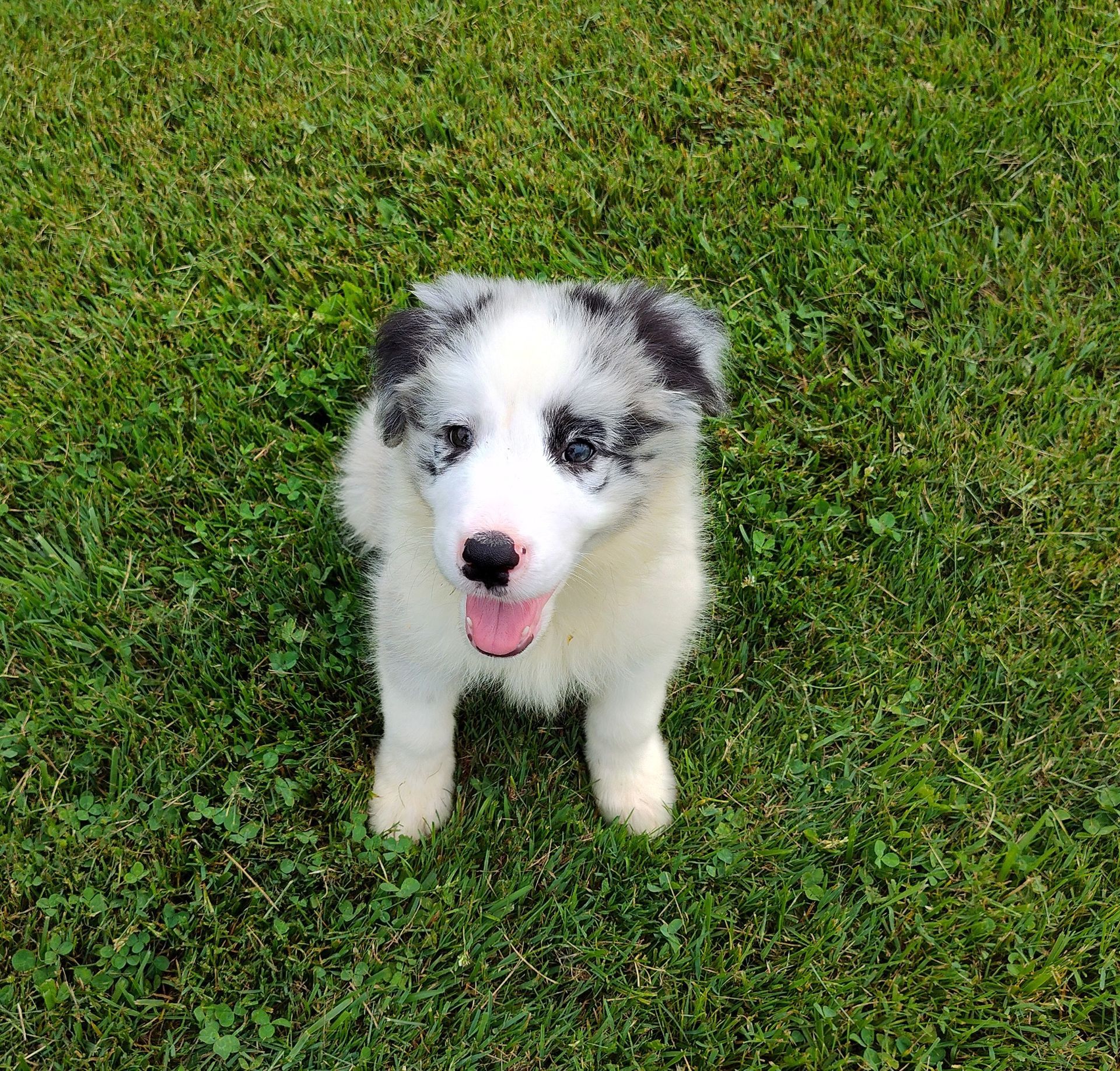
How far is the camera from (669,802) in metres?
2.74

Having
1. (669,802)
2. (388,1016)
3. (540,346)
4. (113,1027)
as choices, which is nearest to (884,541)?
(669,802)

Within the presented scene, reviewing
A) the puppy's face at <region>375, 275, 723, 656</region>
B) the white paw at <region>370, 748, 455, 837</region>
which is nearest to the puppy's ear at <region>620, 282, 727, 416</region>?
the puppy's face at <region>375, 275, 723, 656</region>

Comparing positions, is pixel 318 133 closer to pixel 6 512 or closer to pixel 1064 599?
A: pixel 6 512

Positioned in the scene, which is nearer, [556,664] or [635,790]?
[556,664]

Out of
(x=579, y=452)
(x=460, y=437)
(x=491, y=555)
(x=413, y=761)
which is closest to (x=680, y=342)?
(x=579, y=452)

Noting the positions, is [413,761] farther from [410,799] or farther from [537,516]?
[537,516]

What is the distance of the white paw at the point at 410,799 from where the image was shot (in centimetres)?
267

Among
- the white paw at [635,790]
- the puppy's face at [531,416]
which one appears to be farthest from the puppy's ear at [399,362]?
the white paw at [635,790]

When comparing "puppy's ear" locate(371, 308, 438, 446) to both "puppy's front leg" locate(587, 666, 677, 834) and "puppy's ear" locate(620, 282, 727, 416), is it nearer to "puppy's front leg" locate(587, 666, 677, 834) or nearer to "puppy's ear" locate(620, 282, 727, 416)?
"puppy's ear" locate(620, 282, 727, 416)

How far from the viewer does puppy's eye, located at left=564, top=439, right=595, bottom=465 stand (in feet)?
6.77

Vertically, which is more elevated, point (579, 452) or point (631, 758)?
point (579, 452)

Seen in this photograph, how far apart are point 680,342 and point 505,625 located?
78 cm

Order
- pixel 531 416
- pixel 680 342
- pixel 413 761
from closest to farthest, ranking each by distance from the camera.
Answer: pixel 531 416 → pixel 680 342 → pixel 413 761

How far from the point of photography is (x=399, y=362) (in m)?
2.31
